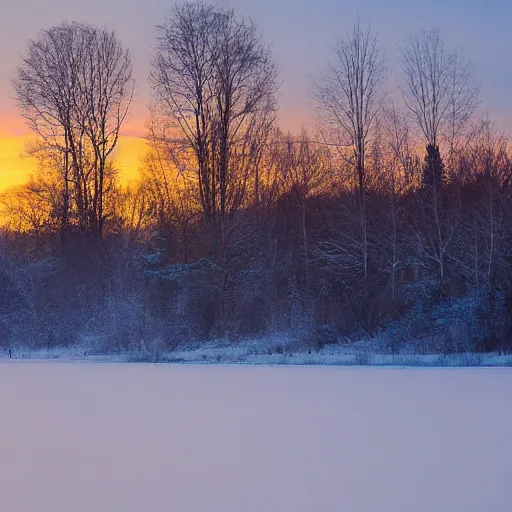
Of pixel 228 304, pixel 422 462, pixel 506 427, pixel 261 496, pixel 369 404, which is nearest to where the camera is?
pixel 261 496

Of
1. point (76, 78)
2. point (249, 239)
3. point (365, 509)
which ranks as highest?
point (76, 78)

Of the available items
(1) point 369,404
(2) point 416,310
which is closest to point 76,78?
(2) point 416,310

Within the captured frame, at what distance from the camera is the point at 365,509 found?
467 cm

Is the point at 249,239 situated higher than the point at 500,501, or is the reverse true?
the point at 249,239

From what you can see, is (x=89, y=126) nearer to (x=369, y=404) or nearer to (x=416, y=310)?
(x=416, y=310)

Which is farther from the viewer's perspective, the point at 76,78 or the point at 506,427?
the point at 76,78

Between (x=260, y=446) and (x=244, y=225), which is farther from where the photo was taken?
(x=244, y=225)

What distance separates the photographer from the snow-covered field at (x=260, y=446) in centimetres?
496

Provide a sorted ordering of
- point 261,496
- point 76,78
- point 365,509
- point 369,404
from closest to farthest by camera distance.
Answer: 1. point 365,509
2. point 261,496
3. point 369,404
4. point 76,78

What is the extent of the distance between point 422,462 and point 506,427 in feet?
5.51

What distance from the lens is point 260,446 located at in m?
6.57

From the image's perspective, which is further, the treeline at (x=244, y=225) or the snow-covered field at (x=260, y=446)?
the treeline at (x=244, y=225)

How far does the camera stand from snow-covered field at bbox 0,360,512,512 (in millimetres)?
4961

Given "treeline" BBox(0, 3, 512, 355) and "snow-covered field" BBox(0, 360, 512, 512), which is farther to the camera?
"treeline" BBox(0, 3, 512, 355)
